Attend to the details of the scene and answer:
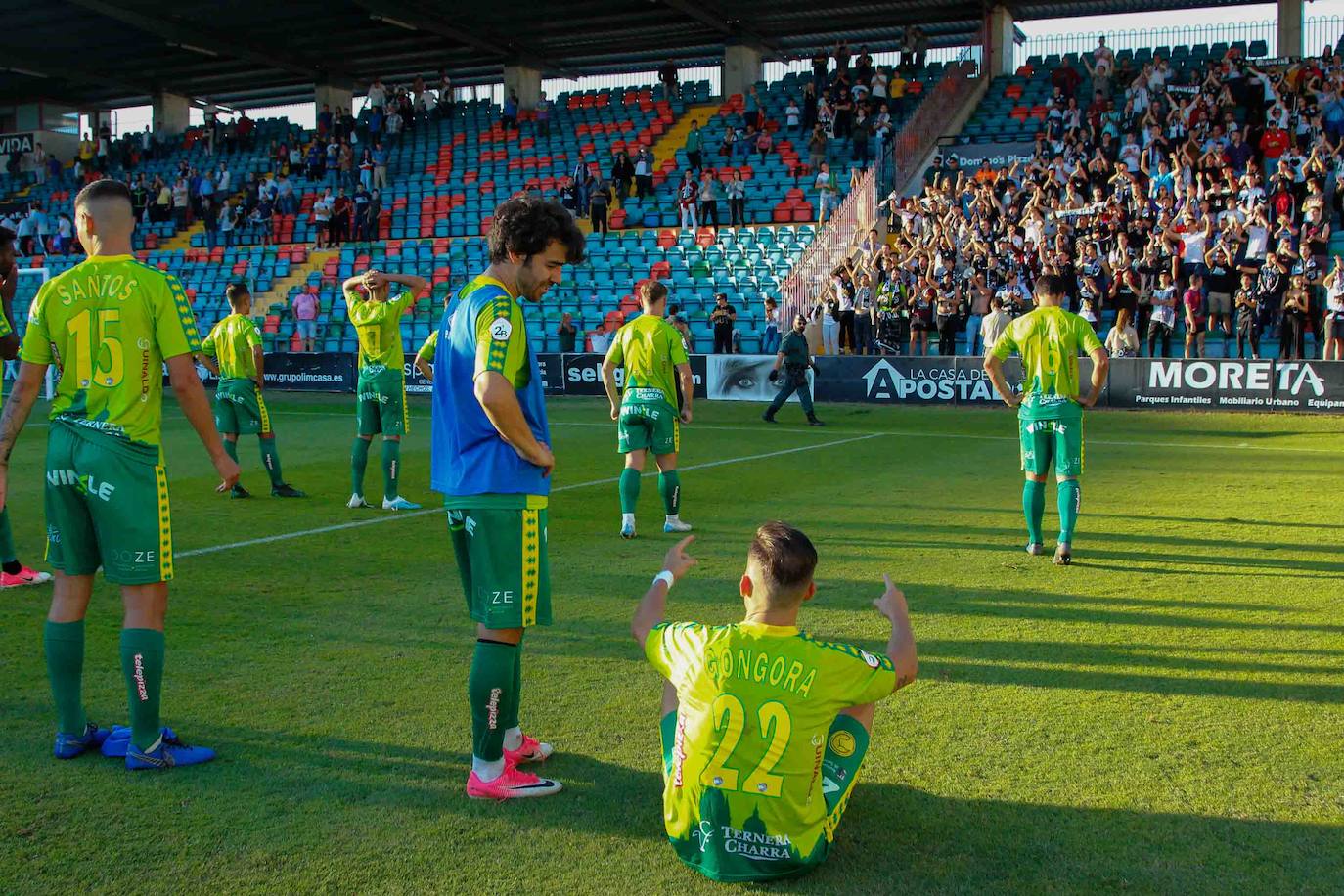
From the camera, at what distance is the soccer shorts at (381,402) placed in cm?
1079

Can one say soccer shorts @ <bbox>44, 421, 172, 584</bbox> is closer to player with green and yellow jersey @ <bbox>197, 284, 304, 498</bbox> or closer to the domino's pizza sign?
player with green and yellow jersey @ <bbox>197, 284, 304, 498</bbox>

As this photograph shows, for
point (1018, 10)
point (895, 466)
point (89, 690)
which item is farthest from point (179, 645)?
point (1018, 10)

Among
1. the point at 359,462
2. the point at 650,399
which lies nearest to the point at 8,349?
the point at 359,462

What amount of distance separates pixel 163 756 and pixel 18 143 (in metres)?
49.6

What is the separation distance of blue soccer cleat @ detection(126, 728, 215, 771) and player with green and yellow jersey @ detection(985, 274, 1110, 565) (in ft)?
18.8

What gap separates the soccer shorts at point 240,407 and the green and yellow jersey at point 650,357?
4.17 m

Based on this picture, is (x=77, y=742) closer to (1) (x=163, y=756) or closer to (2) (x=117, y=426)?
(1) (x=163, y=756)

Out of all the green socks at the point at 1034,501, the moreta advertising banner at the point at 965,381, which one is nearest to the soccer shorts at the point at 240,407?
the moreta advertising banner at the point at 965,381

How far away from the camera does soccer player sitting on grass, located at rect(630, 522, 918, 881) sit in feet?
11.4

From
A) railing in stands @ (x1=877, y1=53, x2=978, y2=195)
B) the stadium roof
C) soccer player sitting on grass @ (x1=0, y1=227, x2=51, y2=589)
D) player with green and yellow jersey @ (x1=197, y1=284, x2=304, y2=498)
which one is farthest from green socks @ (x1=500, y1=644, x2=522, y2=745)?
the stadium roof

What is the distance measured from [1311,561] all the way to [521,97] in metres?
34.7

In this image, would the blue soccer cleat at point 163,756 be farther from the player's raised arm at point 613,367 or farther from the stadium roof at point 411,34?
the stadium roof at point 411,34

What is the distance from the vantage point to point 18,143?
152 ft

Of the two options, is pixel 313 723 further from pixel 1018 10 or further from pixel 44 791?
pixel 1018 10
